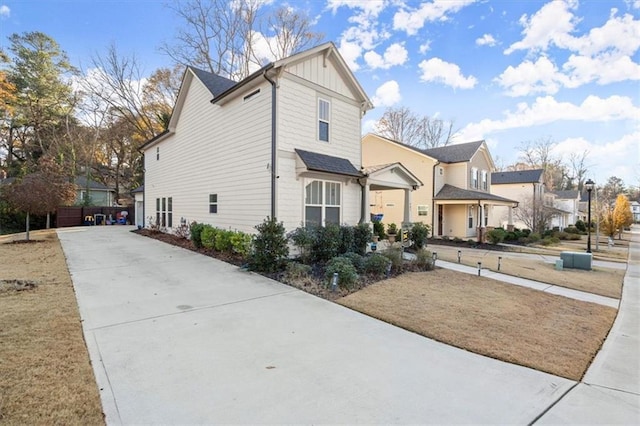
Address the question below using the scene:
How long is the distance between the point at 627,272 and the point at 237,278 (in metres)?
13.8

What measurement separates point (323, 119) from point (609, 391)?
32.3 feet

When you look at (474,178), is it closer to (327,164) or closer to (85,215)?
(327,164)

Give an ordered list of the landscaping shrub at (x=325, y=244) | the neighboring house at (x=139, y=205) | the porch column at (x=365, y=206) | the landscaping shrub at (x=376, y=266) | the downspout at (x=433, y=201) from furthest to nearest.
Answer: the neighboring house at (x=139, y=205), the downspout at (x=433, y=201), the porch column at (x=365, y=206), the landscaping shrub at (x=325, y=244), the landscaping shrub at (x=376, y=266)

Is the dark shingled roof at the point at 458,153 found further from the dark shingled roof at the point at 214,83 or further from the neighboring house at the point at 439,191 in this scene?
the dark shingled roof at the point at 214,83

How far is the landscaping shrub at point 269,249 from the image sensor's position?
825cm

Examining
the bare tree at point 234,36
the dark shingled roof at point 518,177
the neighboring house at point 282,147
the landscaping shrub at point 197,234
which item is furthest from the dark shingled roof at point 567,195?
the landscaping shrub at point 197,234

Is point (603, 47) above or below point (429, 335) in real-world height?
above

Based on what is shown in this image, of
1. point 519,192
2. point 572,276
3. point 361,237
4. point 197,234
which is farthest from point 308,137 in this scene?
point 519,192

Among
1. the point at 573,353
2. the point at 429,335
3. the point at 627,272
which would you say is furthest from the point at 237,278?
the point at 627,272

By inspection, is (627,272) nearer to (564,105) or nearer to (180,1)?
(564,105)

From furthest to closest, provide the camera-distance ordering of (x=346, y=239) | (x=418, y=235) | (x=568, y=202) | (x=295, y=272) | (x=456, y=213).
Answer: (x=568, y=202)
(x=456, y=213)
(x=418, y=235)
(x=346, y=239)
(x=295, y=272)

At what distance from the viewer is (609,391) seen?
124 inches

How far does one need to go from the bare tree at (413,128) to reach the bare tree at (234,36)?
13.1 meters

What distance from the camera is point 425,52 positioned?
55.8 ft
